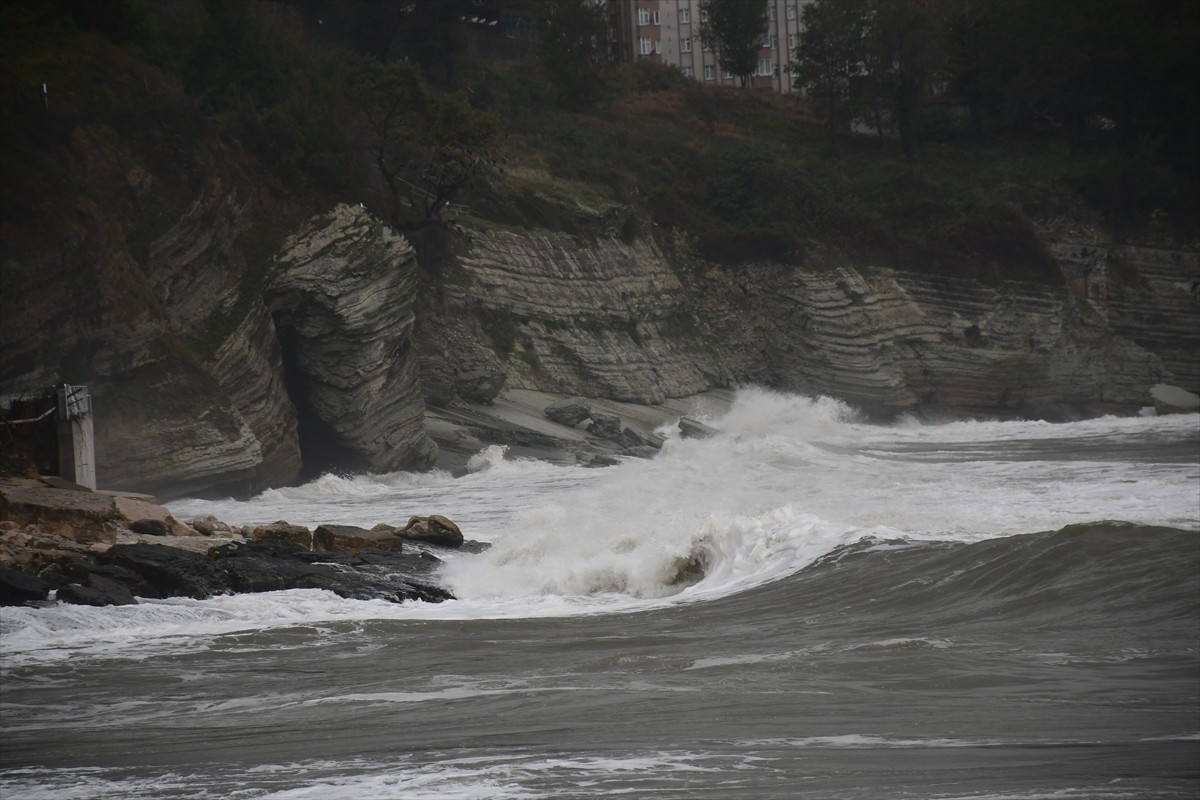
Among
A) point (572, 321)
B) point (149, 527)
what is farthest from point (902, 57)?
point (149, 527)

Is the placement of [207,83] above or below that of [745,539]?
above

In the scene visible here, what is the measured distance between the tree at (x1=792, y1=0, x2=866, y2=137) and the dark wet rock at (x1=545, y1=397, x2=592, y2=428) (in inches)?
1223

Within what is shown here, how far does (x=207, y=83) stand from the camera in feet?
129

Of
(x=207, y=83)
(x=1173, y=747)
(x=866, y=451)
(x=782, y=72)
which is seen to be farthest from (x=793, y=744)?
(x=782, y=72)

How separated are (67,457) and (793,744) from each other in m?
17.4

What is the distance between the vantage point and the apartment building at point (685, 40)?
86.7 m

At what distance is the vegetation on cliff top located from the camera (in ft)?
97.6

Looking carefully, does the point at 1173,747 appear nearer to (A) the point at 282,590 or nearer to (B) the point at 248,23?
(A) the point at 282,590

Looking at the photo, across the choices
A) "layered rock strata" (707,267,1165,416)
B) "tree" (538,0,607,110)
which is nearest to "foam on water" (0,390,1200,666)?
"layered rock strata" (707,267,1165,416)

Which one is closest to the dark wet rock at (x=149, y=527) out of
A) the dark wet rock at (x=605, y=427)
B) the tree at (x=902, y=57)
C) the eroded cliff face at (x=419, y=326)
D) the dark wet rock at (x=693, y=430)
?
the eroded cliff face at (x=419, y=326)

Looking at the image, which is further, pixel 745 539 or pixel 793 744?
pixel 745 539

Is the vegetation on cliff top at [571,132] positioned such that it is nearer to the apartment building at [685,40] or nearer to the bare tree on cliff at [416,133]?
the bare tree on cliff at [416,133]

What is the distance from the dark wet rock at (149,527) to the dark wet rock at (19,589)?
15.3ft

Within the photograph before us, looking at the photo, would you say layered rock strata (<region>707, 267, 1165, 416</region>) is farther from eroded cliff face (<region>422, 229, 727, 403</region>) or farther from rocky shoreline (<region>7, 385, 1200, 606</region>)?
rocky shoreline (<region>7, 385, 1200, 606</region>)
